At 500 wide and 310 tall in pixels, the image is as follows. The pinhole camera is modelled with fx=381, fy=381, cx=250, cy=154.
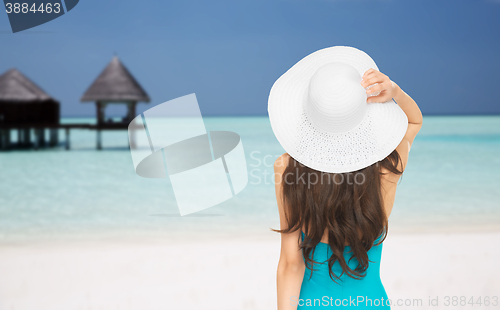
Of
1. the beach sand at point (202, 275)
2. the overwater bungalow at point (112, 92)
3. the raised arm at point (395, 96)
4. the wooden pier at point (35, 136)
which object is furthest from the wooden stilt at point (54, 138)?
the raised arm at point (395, 96)

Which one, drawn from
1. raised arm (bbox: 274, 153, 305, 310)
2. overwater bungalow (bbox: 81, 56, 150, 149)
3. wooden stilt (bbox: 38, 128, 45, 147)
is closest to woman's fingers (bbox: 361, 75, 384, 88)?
raised arm (bbox: 274, 153, 305, 310)

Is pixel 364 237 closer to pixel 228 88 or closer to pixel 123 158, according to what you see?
pixel 123 158

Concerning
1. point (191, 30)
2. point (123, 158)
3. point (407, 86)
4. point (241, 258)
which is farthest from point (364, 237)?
point (191, 30)

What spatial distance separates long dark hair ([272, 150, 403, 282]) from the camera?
2.54 ft

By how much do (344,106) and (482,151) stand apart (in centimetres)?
1343

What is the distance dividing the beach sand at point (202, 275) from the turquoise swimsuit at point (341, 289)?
1.53 meters

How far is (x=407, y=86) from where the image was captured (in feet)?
60.4

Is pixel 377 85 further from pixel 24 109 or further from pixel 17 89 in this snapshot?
pixel 24 109

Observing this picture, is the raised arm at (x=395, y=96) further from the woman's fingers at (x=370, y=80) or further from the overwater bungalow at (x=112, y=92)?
the overwater bungalow at (x=112, y=92)

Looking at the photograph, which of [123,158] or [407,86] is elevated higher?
[407,86]

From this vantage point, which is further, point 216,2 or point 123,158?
point 216,2

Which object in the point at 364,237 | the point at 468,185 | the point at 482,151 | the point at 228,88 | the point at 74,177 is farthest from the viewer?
the point at 228,88

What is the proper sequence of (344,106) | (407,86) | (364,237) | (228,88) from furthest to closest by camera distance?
(228,88) < (407,86) < (364,237) < (344,106)

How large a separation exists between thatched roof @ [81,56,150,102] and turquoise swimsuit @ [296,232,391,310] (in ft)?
46.1
